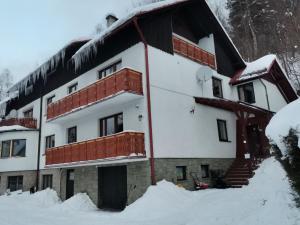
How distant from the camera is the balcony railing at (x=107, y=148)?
41.6 ft

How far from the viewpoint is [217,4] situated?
41.7m

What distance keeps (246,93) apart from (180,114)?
7619mm

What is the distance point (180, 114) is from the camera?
15656 millimetres

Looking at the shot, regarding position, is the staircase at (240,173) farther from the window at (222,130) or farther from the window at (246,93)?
the window at (246,93)

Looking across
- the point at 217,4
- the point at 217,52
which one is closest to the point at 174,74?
the point at 217,52

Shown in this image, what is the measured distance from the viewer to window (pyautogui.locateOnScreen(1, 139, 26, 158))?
74.0ft

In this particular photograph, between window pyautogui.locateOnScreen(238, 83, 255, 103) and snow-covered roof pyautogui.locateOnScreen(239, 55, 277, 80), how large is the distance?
0.70 m

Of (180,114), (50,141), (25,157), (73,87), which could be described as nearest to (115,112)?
(180,114)

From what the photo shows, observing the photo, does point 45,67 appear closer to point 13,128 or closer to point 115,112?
point 13,128

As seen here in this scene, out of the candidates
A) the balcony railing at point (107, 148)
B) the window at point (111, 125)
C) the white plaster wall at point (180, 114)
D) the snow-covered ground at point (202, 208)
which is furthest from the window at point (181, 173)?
the window at point (111, 125)

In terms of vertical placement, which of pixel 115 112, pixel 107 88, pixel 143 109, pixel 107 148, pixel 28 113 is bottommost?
pixel 107 148

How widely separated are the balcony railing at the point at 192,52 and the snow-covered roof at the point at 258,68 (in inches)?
108

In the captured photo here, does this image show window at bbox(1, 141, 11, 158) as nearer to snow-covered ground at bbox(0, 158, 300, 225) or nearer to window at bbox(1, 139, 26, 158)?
window at bbox(1, 139, 26, 158)

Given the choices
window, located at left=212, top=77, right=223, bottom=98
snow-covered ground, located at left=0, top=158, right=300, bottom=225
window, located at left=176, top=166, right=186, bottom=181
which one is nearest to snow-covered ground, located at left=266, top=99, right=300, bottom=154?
snow-covered ground, located at left=0, top=158, right=300, bottom=225
